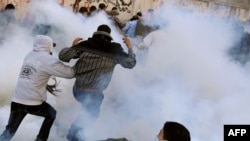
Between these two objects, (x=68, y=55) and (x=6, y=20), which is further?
(x=6, y=20)

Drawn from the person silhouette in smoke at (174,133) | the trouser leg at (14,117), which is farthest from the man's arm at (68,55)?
the person silhouette in smoke at (174,133)

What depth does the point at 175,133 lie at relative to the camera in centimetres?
307

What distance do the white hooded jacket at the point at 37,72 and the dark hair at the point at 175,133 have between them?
185cm

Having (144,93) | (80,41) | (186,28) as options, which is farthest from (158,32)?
(80,41)

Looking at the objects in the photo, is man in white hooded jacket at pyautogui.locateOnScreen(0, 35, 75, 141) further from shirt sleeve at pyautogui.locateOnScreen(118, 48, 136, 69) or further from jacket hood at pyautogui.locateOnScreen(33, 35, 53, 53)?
shirt sleeve at pyautogui.locateOnScreen(118, 48, 136, 69)

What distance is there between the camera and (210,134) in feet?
20.8

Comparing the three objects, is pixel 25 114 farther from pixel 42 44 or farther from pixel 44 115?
pixel 42 44

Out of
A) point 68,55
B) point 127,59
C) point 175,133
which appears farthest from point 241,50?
point 175,133

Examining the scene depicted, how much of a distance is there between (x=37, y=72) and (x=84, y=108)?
2.65 feet

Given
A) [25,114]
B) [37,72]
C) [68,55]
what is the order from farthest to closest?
[68,55], [25,114], [37,72]

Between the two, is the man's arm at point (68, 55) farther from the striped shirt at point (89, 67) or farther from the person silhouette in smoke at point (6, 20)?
the person silhouette in smoke at point (6, 20)

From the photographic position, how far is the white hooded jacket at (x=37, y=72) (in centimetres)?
457

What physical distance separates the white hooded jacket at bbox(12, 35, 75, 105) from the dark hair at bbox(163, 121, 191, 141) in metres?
1.85

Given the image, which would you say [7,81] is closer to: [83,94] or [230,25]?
[83,94]
